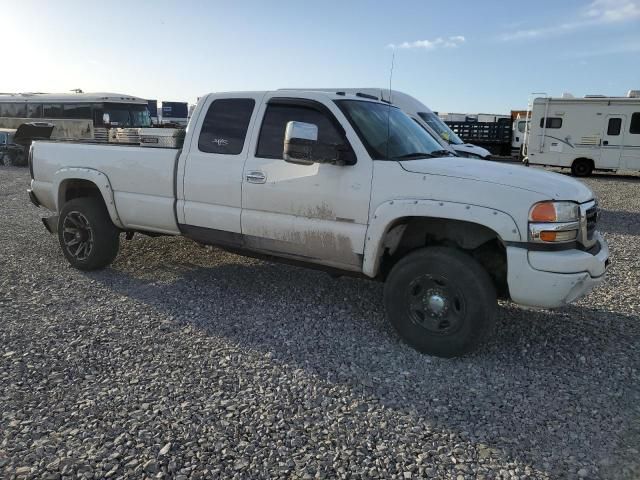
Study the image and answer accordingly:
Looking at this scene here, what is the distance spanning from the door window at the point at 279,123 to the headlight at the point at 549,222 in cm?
185

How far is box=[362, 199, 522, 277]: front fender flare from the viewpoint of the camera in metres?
3.62

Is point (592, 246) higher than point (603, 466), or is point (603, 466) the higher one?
point (592, 246)

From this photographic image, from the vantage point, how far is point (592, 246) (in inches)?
158

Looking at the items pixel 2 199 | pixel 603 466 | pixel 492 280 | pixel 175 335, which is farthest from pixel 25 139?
pixel 603 466

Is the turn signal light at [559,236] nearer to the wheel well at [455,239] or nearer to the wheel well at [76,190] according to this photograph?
the wheel well at [455,239]

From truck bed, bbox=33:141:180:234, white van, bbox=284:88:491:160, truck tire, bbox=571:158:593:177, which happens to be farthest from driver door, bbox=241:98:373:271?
truck tire, bbox=571:158:593:177

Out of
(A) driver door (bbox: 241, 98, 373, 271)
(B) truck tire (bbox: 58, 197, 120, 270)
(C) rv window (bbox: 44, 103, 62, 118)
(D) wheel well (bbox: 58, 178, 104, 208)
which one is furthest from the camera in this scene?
(C) rv window (bbox: 44, 103, 62, 118)

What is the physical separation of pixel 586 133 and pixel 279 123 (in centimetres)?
1876

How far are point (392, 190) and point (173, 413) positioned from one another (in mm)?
2251

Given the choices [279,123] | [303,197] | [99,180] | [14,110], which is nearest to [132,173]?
[99,180]

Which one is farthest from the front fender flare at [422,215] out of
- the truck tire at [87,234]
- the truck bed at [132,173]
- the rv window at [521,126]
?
the rv window at [521,126]

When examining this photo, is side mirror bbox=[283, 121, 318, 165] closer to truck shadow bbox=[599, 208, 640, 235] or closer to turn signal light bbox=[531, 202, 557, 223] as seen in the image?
turn signal light bbox=[531, 202, 557, 223]

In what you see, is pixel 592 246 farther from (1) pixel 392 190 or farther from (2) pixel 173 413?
(2) pixel 173 413

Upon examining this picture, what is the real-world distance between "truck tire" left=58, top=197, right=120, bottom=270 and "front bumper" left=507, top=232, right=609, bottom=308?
4.44 meters
